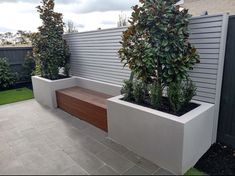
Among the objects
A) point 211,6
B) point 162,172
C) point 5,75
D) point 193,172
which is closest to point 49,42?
point 5,75

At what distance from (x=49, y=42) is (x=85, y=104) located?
86.7 inches

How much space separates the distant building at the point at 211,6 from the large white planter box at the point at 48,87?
5875mm

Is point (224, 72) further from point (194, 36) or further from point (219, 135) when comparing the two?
point (219, 135)

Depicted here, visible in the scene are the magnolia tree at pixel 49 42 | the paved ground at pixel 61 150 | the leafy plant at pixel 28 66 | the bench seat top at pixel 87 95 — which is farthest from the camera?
the leafy plant at pixel 28 66

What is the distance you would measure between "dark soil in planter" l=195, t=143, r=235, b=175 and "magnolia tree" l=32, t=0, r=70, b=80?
3.98m

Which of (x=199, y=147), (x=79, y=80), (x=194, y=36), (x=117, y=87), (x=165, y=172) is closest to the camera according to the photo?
(x=165, y=172)

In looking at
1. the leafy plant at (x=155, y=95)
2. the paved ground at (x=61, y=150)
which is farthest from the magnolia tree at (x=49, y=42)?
the leafy plant at (x=155, y=95)

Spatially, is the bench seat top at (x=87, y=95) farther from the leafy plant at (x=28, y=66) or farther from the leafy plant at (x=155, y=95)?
the leafy plant at (x=28, y=66)

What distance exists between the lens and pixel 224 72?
2.41m

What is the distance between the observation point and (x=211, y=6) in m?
7.89

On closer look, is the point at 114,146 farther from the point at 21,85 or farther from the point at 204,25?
the point at 21,85

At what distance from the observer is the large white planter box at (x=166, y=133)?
2.01 m

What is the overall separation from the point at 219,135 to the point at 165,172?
42.9 inches

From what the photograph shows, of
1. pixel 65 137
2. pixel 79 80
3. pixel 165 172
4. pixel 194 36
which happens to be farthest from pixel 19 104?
pixel 194 36
